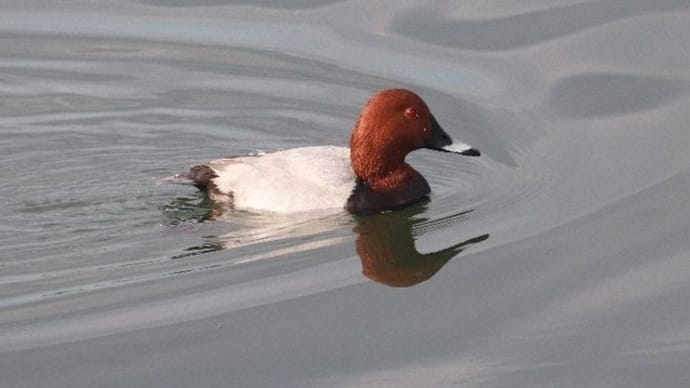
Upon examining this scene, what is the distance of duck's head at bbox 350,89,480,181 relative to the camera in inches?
396

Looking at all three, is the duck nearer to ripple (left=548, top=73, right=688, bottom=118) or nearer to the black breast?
the black breast

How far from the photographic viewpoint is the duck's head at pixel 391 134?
33.0 feet

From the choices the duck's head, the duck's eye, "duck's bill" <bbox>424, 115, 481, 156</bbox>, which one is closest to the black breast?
the duck's head

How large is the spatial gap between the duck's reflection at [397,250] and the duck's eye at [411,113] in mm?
596

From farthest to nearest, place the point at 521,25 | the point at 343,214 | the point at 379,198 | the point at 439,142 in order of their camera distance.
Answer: the point at 521,25, the point at 439,142, the point at 379,198, the point at 343,214

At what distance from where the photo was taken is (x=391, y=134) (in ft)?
33.1

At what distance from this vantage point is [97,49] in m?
13.2

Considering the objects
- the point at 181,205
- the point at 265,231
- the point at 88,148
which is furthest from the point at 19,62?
the point at 265,231

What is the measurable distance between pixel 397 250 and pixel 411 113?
1.23 m

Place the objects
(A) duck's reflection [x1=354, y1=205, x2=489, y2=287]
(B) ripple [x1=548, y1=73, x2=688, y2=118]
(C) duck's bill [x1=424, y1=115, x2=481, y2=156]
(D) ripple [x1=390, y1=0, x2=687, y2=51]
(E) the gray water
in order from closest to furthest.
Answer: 1. (E) the gray water
2. (A) duck's reflection [x1=354, y1=205, x2=489, y2=287]
3. (C) duck's bill [x1=424, y1=115, x2=481, y2=156]
4. (B) ripple [x1=548, y1=73, x2=688, y2=118]
5. (D) ripple [x1=390, y1=0, x2=687, y2=51]

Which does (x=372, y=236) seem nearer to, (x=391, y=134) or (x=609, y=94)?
(x=391, y=134)

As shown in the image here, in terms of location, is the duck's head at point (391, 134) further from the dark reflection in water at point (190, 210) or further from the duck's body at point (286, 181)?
the dark reflection in water at point (190, 210)

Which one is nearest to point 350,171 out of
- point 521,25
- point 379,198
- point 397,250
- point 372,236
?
point 379,198

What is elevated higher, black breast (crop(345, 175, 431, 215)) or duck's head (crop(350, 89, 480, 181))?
duck's head (crop(350, 89, 480, 181))
